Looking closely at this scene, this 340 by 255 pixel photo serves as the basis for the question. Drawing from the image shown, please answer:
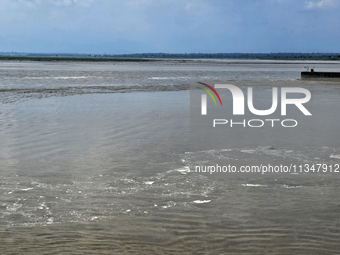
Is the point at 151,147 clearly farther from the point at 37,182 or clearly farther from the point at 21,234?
the point at 21,234

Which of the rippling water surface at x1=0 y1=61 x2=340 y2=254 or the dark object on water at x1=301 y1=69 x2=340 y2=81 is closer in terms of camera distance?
the rippling water surface at x1=0 y1=61 x2=340 y2=254

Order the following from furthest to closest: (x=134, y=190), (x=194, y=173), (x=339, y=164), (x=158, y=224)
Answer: (x=339, y=164) → (x=194, y=173) → (x=134, y=190) → (x=158, y=224)

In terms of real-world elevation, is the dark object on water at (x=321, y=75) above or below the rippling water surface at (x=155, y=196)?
above

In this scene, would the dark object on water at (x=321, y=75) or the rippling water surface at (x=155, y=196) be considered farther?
the dark object on water at (x=321, y=75)

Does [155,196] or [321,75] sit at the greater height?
[321,75]

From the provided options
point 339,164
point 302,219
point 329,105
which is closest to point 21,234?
point 302,219

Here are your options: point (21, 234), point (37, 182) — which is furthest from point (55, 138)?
point (21, 234)

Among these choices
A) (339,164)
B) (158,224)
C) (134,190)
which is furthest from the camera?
(339,164)

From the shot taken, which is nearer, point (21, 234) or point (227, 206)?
point (21, 234)

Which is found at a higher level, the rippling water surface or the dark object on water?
the dark object on water

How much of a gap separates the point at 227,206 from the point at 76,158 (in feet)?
14.6

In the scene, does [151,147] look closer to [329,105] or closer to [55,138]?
[55,138]

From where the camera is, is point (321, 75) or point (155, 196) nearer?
point (155, 196)

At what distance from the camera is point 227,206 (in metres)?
6.86
